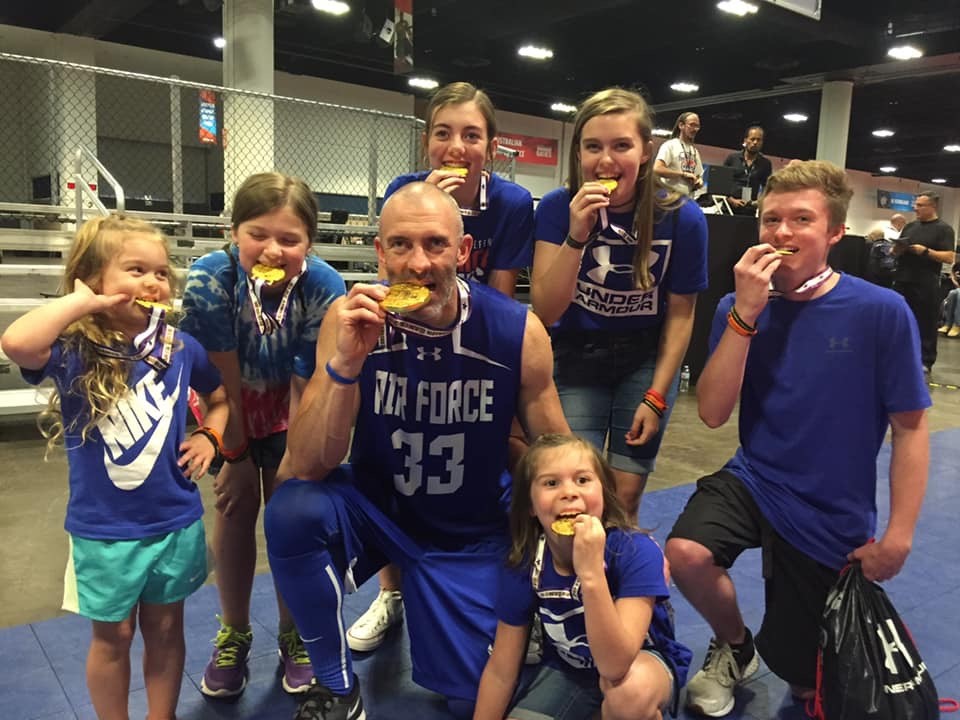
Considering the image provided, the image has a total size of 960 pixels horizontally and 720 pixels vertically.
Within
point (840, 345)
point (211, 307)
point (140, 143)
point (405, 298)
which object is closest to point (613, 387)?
point (840, 345)

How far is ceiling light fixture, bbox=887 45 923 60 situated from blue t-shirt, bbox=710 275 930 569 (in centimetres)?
1238

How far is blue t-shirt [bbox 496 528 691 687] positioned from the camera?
167 cm

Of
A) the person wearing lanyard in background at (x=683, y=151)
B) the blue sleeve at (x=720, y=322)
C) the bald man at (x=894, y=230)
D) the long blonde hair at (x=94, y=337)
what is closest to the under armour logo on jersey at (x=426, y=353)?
the long blonde hair at (x=94, y=337)

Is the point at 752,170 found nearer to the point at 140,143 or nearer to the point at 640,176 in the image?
the point at 640,176

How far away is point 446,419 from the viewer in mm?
1930

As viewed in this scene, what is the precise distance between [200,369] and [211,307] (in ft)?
0.63

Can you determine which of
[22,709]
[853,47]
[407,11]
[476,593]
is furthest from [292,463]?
[853,47]

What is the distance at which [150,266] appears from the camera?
5.73 feet

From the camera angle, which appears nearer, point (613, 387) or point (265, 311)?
point (265, 311)

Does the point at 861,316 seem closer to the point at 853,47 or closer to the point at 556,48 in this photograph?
the point at 853,47

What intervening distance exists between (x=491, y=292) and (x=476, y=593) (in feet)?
2.55

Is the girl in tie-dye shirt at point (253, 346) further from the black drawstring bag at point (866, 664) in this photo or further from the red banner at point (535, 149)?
the red banner at point (535, 149)

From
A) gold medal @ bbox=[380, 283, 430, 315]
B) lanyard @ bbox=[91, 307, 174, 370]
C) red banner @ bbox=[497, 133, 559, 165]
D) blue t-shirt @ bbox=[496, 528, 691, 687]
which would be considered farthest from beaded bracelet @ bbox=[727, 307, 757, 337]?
red banner @ bbox=[497, 133, 559, 165]

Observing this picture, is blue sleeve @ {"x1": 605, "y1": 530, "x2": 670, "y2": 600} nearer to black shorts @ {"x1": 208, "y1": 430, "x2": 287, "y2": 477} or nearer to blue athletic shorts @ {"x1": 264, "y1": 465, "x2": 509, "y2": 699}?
blue athletic shorts @ {"x1": 264, "y1": 465, "x2": 509, "y2": 699}
